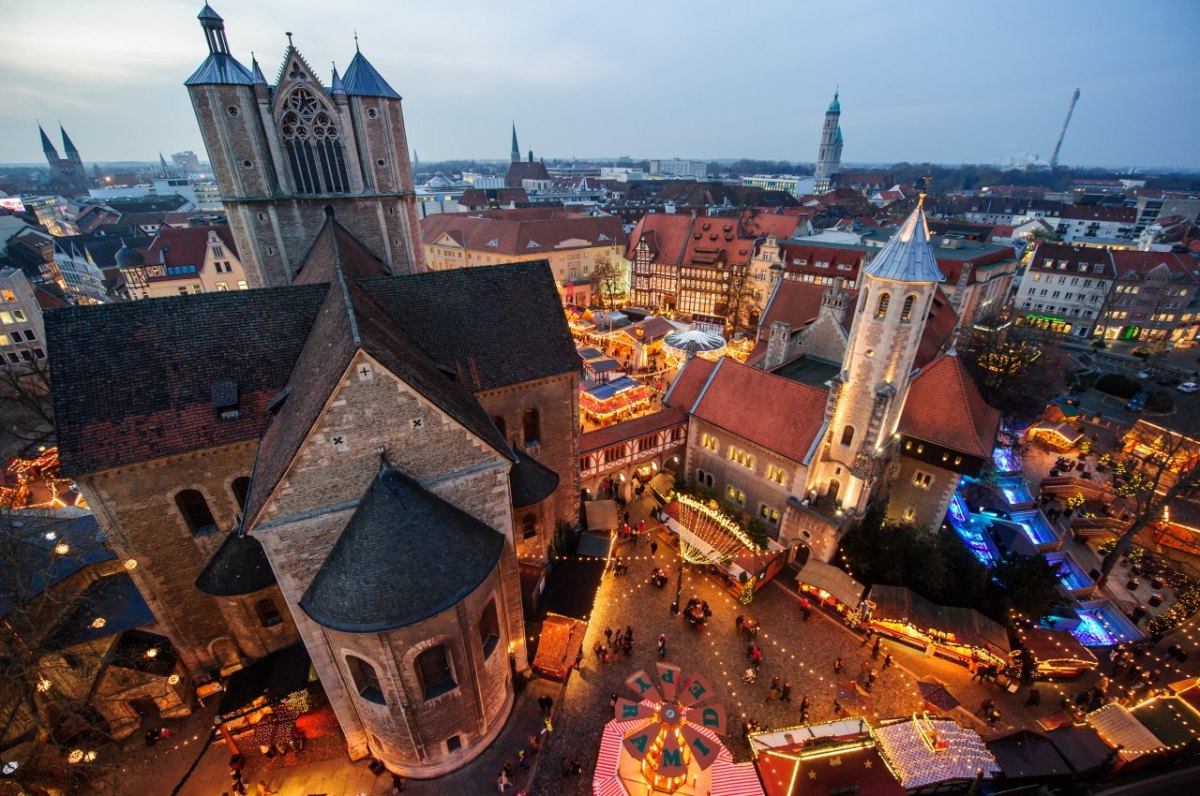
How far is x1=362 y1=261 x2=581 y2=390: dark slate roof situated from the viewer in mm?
21750

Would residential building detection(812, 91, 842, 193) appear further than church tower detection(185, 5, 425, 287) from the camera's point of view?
Yes

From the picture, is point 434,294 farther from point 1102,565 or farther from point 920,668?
point 1102,565

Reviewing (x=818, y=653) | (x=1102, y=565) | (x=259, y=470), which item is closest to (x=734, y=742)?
(x=818, y=653)

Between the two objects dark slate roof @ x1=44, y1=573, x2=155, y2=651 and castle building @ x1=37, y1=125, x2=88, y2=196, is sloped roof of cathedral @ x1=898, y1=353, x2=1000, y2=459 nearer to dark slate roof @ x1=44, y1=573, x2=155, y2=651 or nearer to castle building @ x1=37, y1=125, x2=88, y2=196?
dark slate roof @ x1=44, y1=573, x2=155, y2=651

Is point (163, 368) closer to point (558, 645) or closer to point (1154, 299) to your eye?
point (558, 645)

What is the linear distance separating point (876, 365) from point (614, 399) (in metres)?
20.4

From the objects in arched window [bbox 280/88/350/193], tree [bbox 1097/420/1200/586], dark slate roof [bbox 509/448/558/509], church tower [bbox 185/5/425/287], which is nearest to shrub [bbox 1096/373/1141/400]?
tree [bbox 1097/420/1200/586]

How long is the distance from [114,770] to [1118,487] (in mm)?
58418

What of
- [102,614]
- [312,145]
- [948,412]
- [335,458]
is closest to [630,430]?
[948,412]

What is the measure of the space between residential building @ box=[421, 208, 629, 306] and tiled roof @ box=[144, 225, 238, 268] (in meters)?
25.9

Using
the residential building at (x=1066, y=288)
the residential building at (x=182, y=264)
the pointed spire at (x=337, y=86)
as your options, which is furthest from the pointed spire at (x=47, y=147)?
the residential building at (x=1066, y=288)

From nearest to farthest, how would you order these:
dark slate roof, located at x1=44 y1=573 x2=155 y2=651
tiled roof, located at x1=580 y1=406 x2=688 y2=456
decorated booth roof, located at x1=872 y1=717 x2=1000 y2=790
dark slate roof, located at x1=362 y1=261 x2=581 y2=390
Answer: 1. decorated booth roof, located at x1=872 y1=717 x2=1000 y2=790
2. dark slate roof, located at x1=44 y1=573 x2=155 y2=651
3. dark slate roof, located at x1=362 y1=261 x2=581 y2=390
4. tiled roof, located at x1=580 y1=406 x2=688 y2=456

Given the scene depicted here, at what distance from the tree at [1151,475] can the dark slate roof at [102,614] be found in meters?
47.9

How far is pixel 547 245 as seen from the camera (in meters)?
75.1
